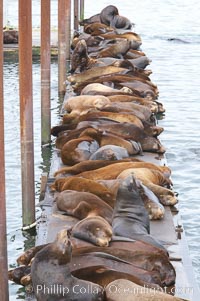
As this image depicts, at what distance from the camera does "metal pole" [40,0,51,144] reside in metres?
12.9

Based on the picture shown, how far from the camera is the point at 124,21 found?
2319 centimetres

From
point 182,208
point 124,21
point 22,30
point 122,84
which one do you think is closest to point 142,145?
point 182,208

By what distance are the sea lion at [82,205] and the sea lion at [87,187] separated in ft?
0.46

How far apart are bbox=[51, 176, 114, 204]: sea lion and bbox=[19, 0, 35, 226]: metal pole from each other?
1.12m

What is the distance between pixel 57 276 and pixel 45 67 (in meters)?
7.86

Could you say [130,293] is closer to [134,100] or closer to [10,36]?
[134,100]

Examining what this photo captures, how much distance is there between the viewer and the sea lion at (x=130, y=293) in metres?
5.71

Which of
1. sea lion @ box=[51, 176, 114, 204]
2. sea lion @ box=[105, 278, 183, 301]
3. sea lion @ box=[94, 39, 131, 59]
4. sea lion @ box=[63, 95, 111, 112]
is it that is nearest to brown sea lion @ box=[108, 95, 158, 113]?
sea lion @ box=[63, 95, 111, 112]

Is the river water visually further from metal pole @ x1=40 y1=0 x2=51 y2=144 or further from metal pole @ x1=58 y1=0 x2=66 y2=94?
metal pole @ x1=58 y1=0 x2=66 y2=94

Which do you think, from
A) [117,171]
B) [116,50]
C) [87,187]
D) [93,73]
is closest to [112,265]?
[87,187]

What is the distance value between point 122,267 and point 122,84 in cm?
783

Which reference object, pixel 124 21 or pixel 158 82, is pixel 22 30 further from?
pixel 124 21

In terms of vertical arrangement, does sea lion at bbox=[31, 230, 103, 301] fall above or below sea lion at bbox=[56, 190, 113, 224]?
above

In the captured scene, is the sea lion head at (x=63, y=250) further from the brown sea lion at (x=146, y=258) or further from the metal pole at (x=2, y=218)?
the metal pole at (x=2, y=218)
